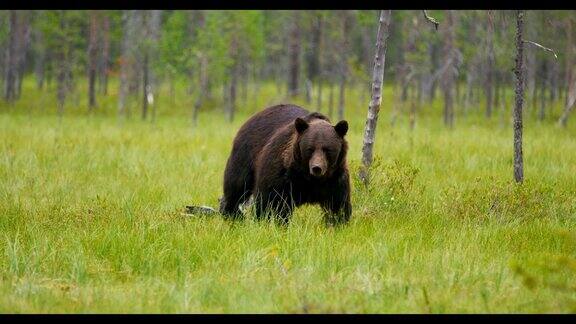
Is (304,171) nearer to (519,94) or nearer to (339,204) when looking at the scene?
(339,204)

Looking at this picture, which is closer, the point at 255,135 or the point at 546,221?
the point at 546,221

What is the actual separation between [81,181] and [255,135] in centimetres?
335

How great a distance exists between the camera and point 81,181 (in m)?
9.68

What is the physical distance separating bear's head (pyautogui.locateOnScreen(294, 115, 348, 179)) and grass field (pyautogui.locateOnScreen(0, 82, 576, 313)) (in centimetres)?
57

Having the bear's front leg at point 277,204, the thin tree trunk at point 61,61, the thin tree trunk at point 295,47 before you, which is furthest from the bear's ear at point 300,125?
the thin tree trunk at point 295,47

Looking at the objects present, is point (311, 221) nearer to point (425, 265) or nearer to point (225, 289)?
point (425, 265)

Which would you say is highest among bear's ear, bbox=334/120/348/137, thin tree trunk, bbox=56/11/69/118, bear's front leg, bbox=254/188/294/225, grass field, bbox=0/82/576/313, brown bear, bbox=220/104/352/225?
thin tree trunk, bbox=56/11/69/118

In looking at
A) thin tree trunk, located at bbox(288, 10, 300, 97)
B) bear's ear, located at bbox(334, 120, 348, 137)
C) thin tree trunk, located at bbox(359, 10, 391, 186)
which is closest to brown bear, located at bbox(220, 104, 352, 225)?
bear's ear, located at bbox(334, 120, 348, 137)

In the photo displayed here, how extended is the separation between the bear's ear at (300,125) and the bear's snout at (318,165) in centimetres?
42

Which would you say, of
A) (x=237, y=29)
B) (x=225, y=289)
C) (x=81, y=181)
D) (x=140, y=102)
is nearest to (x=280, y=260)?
(x=225, y=289)

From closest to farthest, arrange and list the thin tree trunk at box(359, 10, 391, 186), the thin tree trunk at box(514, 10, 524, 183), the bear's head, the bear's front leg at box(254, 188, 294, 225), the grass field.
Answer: the grass field < the bear's head < the bear's front leg at box(254, 188, 294, 225) < the thin tree trunk at box(514, 10, 524, 183) < the thin tree trunk at box(359, 10, 391, 186)

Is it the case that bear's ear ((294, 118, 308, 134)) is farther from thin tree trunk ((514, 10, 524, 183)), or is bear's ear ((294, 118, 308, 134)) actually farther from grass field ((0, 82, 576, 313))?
thin tree trunk ((514, 10, 524, 183))

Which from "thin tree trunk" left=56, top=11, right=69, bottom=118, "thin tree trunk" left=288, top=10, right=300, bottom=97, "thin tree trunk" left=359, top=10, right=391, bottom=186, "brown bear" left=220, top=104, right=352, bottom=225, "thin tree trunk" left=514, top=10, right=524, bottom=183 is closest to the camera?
"brown bear" left=220, top=104, right=352, bottom=225

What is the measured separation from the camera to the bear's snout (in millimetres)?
6099
